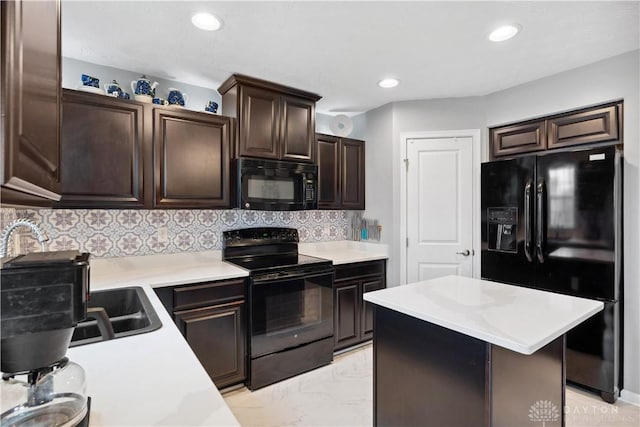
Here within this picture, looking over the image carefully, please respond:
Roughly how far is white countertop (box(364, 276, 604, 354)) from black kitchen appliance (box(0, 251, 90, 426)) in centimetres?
127

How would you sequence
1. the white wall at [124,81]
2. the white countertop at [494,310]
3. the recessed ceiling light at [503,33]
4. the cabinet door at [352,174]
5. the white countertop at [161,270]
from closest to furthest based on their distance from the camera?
1. the white countertop at [494,310]
2. the recessed ceiling light at [503,33]
3. the white countertop at [161,270]
4. the white wall at [124,81]
5. the cabinet door at [352,174]

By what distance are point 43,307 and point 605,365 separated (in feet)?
10.6

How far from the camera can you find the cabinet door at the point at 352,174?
3504 mm

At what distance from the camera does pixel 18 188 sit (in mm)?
542

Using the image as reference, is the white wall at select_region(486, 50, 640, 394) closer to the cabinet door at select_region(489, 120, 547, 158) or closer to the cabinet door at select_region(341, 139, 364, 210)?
the cabinet door at select_region(489, 120, 547, 158)

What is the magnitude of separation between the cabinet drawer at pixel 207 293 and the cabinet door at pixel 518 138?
272 centimetres

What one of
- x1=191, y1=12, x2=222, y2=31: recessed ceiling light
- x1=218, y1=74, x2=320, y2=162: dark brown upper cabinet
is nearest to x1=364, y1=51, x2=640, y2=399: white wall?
x1=218, y1=74, x2=320, y2=162: dark brown upper cabinet

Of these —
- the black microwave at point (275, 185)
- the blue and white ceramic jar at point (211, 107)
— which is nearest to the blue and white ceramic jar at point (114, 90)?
the blue and white ceramic jar at point (211, 107)

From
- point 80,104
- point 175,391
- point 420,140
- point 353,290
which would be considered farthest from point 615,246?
point 80,104

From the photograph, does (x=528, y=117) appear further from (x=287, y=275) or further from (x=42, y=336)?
(x=42, y=336)

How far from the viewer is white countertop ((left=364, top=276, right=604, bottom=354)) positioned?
123cm

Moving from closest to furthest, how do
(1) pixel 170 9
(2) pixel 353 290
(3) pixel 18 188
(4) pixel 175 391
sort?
(3) pixel 18 188
(4) pixel 175 391
(1) pixel 170 9
(2) pixel 353 290

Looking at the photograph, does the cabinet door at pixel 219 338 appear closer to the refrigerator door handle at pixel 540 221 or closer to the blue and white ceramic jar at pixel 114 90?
the blue and white ceramic jar at pixel 114 90

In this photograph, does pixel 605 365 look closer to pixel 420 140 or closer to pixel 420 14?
pixel 420 140
